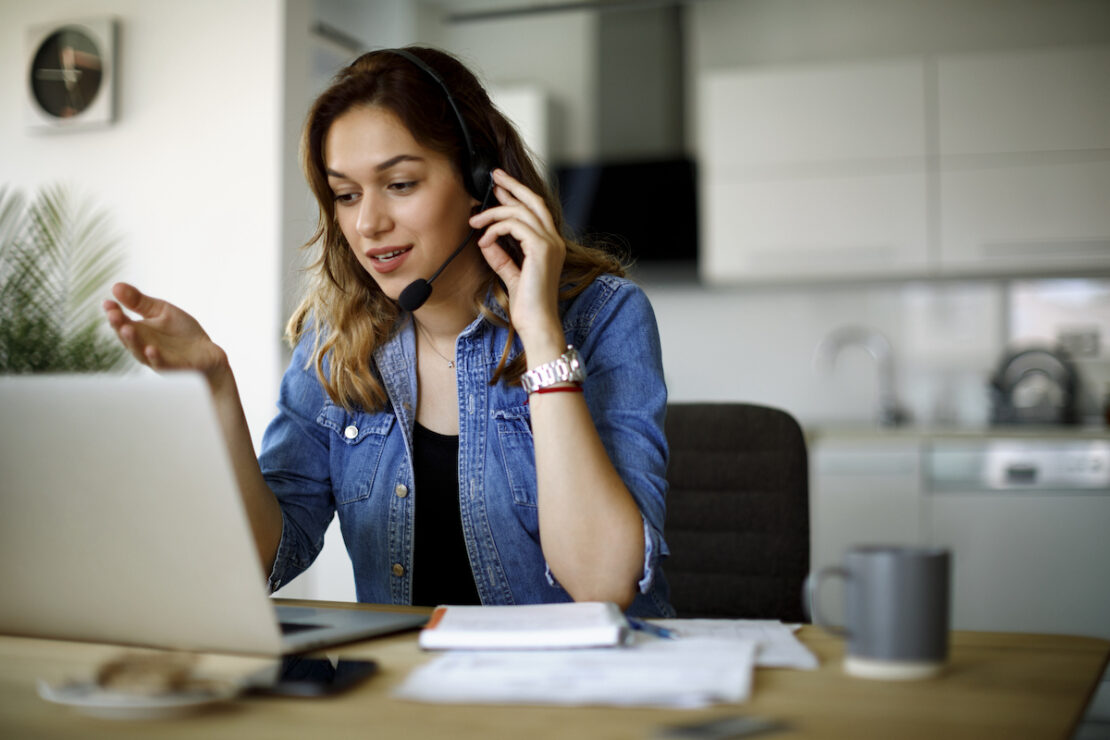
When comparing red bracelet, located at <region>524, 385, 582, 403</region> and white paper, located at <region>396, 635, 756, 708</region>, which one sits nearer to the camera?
white paper, located at <region>396, 635, 756, 708</region>

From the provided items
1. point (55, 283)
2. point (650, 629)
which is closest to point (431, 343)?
point (650, 629)

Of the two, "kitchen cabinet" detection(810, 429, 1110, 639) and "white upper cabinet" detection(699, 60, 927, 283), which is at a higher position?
"white upper cabinet" detection(699, 60, 927, 283)

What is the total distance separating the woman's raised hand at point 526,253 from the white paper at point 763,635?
401 mm

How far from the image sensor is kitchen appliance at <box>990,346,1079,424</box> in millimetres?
3559

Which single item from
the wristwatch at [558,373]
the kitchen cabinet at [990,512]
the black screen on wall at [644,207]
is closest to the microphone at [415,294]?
the wristwatch at [558,373]

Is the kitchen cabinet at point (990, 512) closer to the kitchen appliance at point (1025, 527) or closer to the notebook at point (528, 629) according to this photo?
the kitchen appliance at point (1025, 527)

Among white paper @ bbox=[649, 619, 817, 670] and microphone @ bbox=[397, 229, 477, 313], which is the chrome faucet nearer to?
microphone @ bbox=[397, 229, 477, 313]

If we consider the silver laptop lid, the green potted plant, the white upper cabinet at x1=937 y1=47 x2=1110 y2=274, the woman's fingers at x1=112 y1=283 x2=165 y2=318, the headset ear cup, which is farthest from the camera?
the white upper cabinet at x1=937 y1=47 x2=1110 y2=274

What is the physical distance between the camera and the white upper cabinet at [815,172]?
3.62 m

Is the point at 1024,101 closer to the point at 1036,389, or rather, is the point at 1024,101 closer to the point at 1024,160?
the point at 1024,160

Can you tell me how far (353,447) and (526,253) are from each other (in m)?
0.36

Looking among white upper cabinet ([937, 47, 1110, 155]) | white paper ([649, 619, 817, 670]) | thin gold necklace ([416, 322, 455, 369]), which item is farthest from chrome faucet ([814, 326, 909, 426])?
white paper ([649, 619, 817, 670])

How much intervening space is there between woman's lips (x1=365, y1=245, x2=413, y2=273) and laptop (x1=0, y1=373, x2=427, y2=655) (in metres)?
0.60

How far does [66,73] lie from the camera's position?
10.6 ft
